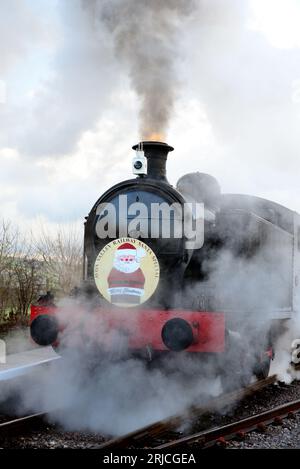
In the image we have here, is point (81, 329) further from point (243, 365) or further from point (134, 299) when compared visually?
point (243, 365)

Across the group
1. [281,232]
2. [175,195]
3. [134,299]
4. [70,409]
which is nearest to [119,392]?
[70,409]

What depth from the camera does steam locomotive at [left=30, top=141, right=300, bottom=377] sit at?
577 centimetres

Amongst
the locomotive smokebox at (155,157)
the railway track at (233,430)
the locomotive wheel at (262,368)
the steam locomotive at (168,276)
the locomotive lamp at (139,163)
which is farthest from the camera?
the locomotive wheel at (262,368)

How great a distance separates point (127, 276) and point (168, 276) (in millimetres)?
430

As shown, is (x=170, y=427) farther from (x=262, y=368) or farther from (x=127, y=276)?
(x=262, y=368)

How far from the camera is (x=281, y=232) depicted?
7.44 metres

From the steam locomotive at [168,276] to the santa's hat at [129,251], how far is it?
0.03 ft

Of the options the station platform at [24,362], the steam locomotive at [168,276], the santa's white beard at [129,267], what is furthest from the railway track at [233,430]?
the station platform at [24,362]

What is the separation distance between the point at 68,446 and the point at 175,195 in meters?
2.67

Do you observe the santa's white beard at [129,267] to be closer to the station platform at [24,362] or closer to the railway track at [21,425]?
the railway track at [21,425]

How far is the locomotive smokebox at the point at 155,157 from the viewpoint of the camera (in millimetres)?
6520

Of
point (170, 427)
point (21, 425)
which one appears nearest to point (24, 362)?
point (21, 425)

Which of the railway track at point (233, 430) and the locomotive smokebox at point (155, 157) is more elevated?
the locomotive smokebox at point (155, 157)

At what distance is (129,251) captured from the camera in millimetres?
6125
